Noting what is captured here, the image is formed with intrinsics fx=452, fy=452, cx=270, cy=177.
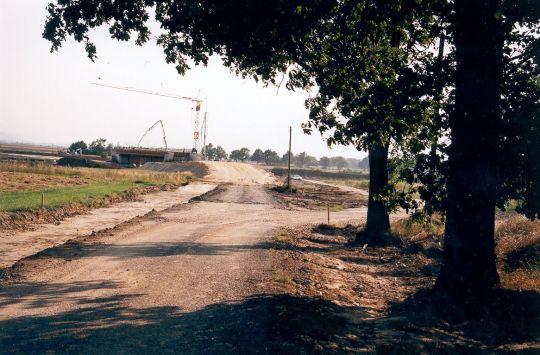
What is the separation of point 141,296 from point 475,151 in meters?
7.87

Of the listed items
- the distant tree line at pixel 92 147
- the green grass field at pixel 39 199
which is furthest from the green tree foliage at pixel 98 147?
the green grass field at pixel 39 199

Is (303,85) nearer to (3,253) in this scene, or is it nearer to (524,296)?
(524,296)

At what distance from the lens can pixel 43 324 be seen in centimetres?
794

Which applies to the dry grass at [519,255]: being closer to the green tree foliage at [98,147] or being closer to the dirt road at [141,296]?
the dirt road at [141,296]

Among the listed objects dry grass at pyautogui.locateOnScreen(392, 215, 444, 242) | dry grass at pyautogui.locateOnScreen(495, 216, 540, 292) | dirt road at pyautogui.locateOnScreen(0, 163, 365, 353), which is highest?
dry grass at pyautogui.locateOnScreen(495, 216, 540, 292)

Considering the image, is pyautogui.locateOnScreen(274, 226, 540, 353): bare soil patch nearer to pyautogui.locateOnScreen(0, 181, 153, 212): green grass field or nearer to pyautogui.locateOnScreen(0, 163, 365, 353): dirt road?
pyautogui.locateOnScreen(0, 163, 365, 353): dirt road

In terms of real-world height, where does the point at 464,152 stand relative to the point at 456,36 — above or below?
below

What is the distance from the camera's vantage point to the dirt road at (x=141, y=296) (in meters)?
7.29

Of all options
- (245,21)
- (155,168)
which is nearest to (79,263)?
(245,21)

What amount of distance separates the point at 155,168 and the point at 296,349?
8383 centimetres

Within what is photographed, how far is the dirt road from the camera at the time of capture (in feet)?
23.9

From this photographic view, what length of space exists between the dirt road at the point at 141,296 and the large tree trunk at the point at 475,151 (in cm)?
425

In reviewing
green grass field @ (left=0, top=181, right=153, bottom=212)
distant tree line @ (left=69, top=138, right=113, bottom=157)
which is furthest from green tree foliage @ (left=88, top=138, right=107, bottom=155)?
green grass field @ (left=0, top=181, right=153, bottom=212)

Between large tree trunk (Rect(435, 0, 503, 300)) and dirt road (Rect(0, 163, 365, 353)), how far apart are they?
167 inches
